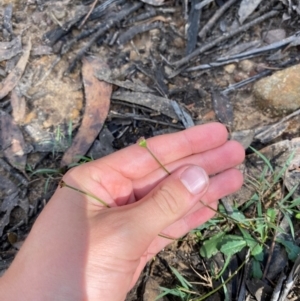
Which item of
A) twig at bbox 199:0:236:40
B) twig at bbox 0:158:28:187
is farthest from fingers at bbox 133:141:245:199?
twig at bbox 199:0:236:40

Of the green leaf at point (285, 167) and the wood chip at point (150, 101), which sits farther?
the wood chip at point (150, 101)

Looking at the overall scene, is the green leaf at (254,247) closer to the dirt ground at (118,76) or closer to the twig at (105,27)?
the dirt ground at (118,76)

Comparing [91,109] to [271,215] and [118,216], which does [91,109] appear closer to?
[118,216]

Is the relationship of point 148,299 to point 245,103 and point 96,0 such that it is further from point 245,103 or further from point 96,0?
point 96,0

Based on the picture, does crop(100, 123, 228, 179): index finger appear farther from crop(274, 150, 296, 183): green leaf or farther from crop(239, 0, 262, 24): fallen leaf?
crop(239, 0, 262, 24): fallen leaf

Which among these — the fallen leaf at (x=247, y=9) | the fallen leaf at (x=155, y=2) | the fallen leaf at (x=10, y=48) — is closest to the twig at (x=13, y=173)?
the fallen leaf at (x=10, y=48)

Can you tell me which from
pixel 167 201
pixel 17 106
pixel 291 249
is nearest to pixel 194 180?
pixel 167 201

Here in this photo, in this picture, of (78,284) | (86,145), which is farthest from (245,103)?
(78,284)
